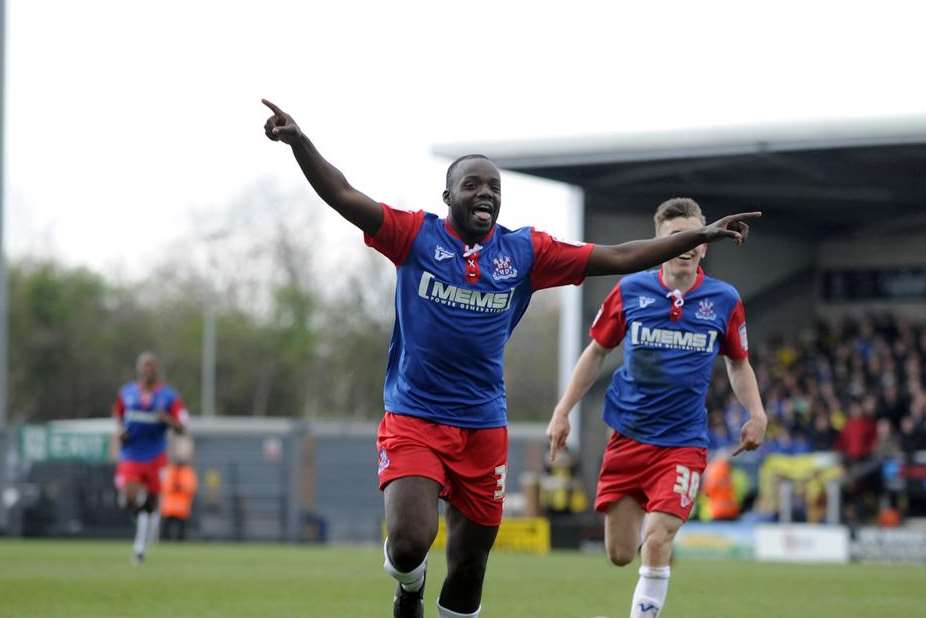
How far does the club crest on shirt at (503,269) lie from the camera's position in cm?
737

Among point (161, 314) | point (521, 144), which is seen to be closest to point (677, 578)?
point (521, 144)

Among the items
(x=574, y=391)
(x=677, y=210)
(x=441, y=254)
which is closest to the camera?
(x=441, y=254)

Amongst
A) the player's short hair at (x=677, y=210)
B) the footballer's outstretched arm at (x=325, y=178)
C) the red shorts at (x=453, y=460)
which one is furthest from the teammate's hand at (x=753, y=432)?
the footballer's outstretched arm at (x=325, y=178)

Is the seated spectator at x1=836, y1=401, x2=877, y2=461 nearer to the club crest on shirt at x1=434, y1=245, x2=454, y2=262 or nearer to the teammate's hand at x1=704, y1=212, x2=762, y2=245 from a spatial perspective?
the teammate's hand at x1=704, y1=212, x2=762, y2=245

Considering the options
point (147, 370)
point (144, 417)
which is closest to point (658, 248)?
point (147, 370)

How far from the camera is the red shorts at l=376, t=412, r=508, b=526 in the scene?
730cm

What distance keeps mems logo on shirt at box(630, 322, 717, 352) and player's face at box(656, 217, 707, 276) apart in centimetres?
34

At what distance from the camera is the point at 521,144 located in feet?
92.8

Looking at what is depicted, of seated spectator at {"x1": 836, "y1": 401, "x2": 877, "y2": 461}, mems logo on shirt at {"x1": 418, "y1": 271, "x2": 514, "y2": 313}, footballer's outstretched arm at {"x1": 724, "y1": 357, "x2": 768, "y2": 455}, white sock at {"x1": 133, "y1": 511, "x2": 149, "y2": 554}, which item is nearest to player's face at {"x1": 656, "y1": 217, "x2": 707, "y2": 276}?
footballer's outstretched arm at {"x1": 724, "y1": 357, "x2": 768, "y2": 455}

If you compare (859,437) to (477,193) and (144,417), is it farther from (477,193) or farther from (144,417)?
(477,193)

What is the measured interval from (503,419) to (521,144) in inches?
825

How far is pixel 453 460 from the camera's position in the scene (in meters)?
7.40

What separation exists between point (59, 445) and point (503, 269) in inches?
882

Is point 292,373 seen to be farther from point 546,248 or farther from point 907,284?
point 546,248
